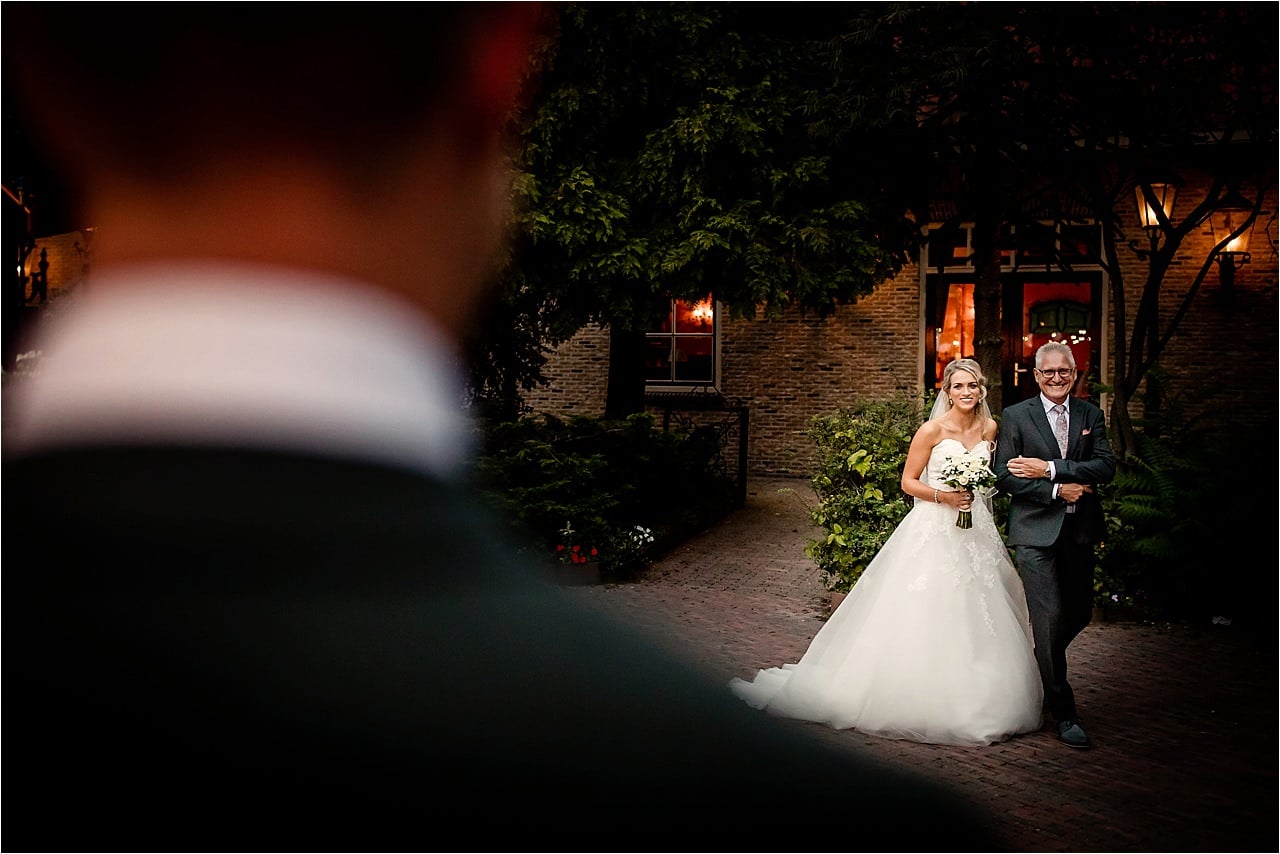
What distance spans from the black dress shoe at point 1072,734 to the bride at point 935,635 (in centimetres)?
16

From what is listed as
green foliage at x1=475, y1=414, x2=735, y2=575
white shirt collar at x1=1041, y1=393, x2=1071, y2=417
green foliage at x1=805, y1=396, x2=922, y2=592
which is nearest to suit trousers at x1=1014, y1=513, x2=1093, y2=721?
white shirt collar at x1=1041, y1=393, x2=1071, y2=417

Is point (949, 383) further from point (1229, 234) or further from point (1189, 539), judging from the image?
point (1229, 234)

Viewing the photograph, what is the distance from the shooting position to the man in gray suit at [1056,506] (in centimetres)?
490

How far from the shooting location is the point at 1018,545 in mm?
5043

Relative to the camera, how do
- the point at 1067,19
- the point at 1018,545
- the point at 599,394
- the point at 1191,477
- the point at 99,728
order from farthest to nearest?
the point at 599,394 < the point at 1067,19 < the point at 1191,477 < the point at 1018,545 < the point at 99,728

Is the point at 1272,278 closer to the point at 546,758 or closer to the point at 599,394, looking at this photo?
the point at 599,394

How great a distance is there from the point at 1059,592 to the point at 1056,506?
1.40ft

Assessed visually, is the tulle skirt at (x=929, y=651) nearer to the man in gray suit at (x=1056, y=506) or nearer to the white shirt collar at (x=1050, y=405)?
the man in gray suit at (x=1056, y=506)

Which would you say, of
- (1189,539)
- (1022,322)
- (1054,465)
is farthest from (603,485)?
(1022,322)

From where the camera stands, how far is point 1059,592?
4.96 metres

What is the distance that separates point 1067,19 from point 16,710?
8606mm

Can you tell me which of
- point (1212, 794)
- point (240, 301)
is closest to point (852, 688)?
point (1212, 794)

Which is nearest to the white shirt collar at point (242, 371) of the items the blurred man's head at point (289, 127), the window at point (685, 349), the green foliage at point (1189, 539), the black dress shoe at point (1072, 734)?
the blurred man's head at point (289, 127)

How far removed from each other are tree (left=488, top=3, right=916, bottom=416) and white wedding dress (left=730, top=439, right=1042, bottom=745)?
4.98 meters
